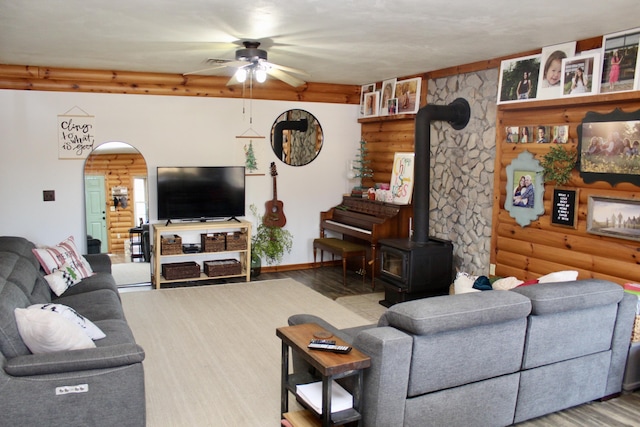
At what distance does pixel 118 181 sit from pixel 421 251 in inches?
144

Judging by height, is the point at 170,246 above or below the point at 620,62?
below

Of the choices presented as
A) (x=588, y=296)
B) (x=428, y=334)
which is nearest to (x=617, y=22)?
(x=588, y=296)

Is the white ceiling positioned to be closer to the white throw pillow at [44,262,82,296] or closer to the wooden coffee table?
the white throw pillow at [44,262,82,296]

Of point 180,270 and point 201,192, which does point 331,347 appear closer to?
point 180,270

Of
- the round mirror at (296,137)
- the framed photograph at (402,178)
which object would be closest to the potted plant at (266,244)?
the round mirror at (296,137)

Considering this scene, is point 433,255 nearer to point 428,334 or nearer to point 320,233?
point 320,233

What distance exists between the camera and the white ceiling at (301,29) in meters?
3.38

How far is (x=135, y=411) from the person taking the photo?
2656 mm

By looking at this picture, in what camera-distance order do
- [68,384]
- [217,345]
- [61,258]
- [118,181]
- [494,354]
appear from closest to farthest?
[68,384]
[494,354]
[217,345]
[61,258]
[118,181]

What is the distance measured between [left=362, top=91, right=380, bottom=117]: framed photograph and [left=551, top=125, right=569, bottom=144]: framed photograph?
2.78 metres

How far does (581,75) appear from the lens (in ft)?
13.8

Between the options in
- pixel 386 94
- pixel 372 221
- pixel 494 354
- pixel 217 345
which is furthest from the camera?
pixel 386 94

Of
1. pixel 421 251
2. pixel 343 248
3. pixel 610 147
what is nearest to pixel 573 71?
pixel 610 147

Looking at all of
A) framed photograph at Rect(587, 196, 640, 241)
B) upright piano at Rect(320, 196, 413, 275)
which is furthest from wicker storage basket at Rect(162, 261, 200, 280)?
framed photograph at Rect(587, 196, 640, 241)
